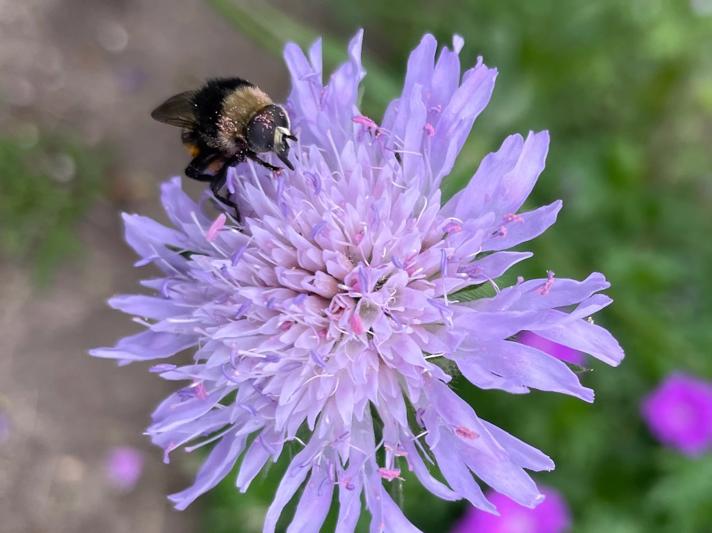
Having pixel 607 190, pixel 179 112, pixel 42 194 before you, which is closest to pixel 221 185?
pixel 179 112

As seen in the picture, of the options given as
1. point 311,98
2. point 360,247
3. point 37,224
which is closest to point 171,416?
point 360,247

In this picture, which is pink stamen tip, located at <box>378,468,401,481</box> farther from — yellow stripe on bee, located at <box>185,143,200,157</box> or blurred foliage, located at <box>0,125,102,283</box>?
blurred foliage, located at <box>0,125,102,283</box>

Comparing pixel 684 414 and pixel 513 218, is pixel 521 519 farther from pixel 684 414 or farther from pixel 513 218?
pixel 513 218

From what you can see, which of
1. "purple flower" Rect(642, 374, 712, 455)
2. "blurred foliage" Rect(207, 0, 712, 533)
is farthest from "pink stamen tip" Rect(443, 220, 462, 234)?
"purple flower" Rect(642, 374, 712, 455)

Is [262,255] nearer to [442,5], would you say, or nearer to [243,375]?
[243,375]

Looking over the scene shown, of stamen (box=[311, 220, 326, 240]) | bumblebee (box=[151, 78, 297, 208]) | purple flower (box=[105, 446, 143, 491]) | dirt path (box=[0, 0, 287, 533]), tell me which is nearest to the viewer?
Answer: stamen (box=[311, 220, 326, 240])

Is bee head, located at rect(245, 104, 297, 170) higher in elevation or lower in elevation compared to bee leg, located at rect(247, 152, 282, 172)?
higher
